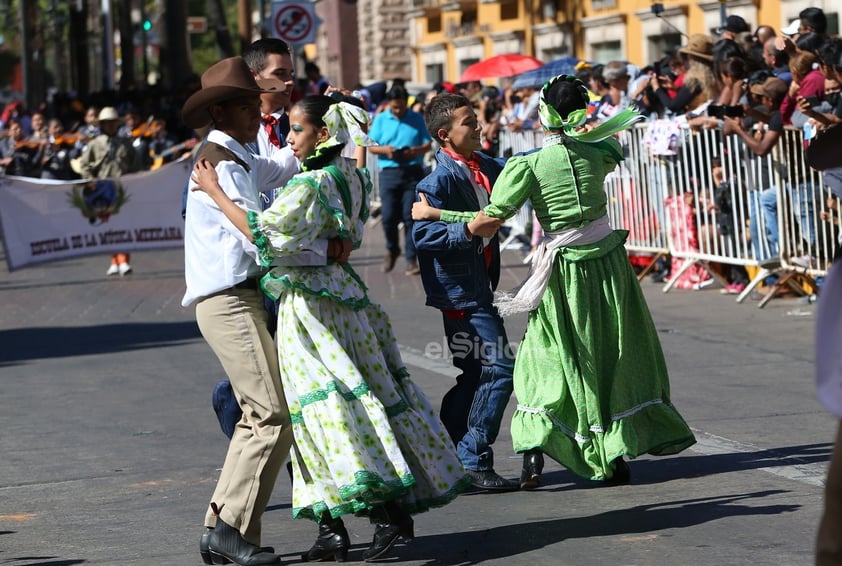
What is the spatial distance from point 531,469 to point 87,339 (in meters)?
7.16

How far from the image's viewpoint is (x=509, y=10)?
39562 mm

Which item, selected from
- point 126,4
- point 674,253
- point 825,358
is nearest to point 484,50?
point 126,4

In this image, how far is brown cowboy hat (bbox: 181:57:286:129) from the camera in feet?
19.6

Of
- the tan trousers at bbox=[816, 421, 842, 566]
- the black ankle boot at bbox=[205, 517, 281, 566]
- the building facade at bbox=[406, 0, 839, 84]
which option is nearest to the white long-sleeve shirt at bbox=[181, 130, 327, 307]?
the black ankle boot at bbox=[205, 517, 281, 566]

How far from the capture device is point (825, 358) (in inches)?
126

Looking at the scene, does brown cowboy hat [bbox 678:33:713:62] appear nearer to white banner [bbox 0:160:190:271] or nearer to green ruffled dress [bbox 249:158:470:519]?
white banner [bbox 0:160:190:271]

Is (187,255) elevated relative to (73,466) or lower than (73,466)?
elevated

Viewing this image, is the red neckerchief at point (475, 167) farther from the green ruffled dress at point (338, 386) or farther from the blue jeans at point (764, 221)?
the blue jeans at point (764, 221)

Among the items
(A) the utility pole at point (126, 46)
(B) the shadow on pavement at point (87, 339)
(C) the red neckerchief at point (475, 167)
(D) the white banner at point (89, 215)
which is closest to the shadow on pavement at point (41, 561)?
(C) the red neckerchief at point (475, 167)

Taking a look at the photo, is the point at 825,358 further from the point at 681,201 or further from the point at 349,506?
the point at 681,201

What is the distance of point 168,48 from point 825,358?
29.7 metres

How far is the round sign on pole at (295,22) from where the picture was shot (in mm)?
20141

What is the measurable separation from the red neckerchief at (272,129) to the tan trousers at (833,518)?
4.25 metres

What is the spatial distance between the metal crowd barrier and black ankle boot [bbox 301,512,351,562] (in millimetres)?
6875
